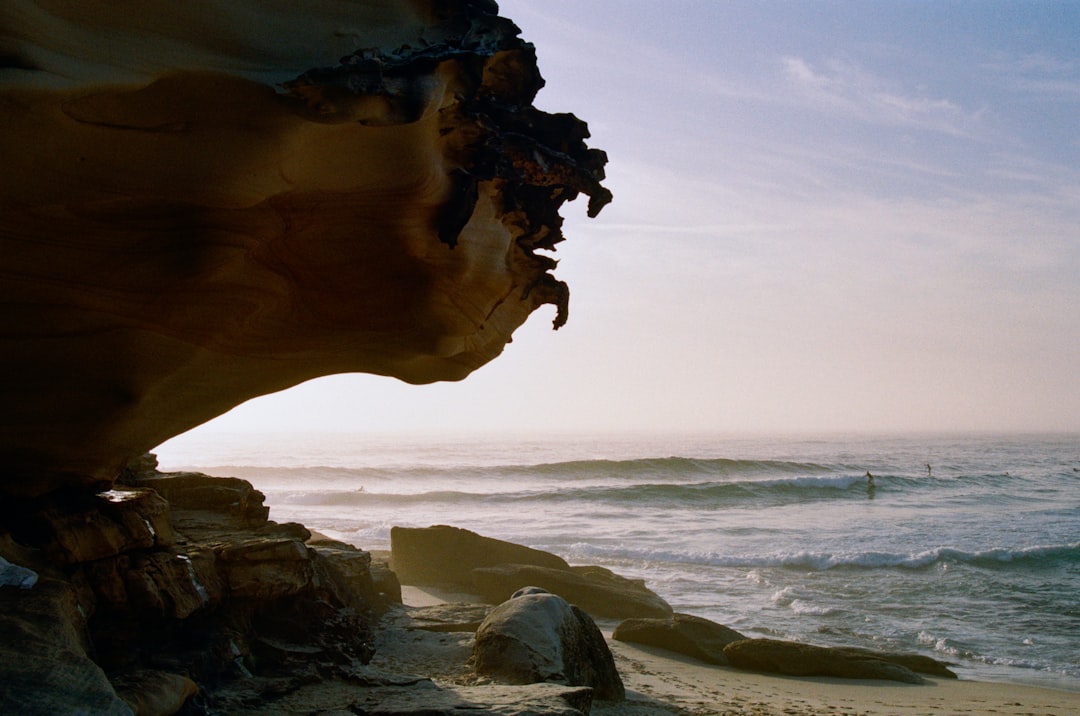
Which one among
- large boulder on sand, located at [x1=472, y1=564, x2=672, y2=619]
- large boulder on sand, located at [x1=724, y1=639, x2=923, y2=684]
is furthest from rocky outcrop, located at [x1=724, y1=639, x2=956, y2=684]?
large boulder on sand, located at [x1=472, y1=564, x2=672, y2=619]

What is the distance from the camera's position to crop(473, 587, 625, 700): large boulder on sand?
5.09m

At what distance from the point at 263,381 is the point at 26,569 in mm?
1286

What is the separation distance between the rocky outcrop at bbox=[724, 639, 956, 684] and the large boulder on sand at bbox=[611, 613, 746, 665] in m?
0.18

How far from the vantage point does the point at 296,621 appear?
16.6 ft

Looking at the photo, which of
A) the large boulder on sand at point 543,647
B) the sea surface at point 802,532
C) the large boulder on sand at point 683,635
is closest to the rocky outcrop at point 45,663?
the large boulder on sand at point 543,647

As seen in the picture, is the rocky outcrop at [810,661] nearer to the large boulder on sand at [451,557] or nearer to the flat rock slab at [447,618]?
the flat rock slab at [447,618]

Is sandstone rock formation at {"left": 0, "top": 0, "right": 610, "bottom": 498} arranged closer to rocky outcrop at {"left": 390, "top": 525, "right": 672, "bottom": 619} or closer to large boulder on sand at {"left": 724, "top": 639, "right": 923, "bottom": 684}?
large boulder on sand at {"left": 724, "top": 639, "right": 923, "bottom": 684}

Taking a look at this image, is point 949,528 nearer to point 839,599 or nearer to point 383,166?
point 839,599

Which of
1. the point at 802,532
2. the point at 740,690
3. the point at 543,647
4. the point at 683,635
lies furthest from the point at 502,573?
the point at 802,532

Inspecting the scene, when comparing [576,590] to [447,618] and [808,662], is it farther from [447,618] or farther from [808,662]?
[447,618]

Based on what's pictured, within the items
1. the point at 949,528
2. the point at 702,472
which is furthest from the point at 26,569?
the point at 702,472

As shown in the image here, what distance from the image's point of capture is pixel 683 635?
8.35m

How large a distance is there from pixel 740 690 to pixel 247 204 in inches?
218

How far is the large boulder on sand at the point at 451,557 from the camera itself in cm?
1114
